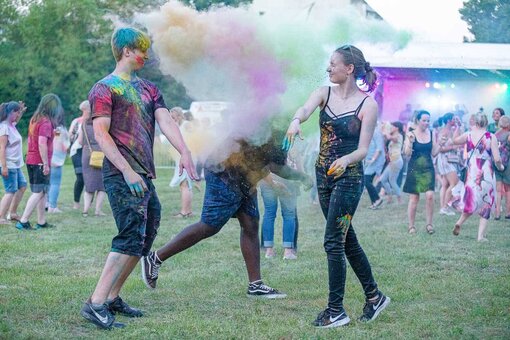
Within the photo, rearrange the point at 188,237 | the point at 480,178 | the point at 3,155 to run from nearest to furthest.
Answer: the point at 188,237 → the point at 480,178 → the point at 3,155

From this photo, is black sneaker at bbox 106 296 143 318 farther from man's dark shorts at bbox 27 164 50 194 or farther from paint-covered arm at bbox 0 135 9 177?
paint-covered arm at bbox 0 135 9 177

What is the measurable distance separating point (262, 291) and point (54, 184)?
8.14 metres

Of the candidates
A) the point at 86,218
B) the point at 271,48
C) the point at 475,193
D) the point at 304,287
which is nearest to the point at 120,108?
the point at 271,48

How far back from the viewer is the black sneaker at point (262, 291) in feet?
21.9

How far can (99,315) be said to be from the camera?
538 cm

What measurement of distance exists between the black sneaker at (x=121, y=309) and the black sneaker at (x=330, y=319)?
142 cm

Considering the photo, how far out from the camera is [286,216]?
878 cm

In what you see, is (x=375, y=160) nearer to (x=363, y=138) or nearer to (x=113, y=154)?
(x=363, y=138)

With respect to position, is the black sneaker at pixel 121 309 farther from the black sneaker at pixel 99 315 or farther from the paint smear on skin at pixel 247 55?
the paint smear on skin at pixel 247 55

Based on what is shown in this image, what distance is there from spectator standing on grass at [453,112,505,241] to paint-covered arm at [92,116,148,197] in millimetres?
6834

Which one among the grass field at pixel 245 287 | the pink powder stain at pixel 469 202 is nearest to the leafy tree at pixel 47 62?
the grass field at pixel 245 287

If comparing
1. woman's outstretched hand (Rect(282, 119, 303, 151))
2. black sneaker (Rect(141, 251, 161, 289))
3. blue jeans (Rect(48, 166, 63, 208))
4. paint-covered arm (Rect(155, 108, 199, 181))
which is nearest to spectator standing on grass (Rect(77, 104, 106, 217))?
blue jeans (Rect(48, 166, 63, 208))

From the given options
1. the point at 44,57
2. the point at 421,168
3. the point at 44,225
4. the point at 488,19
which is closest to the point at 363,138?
the point at 421,168

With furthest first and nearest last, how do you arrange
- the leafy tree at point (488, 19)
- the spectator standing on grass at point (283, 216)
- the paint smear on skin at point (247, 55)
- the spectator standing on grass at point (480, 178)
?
the leafy tree at point (488, 19)
the spectator standing on grass at point (480, 178)
the spectator standing on grass at point (283, 216)
the paint smear on skin at point (247, 55)
